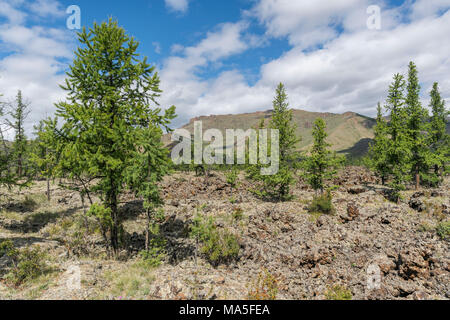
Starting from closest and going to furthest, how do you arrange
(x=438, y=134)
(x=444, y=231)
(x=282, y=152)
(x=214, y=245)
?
(x=214, y=245) < (x=444, y=231) < (x=282, y=152) < (x=438, y=134)

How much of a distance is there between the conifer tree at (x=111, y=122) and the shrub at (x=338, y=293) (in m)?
7.89

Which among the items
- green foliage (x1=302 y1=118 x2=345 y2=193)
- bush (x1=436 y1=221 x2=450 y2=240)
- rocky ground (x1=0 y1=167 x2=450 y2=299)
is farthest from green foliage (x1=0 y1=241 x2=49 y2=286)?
green foliage (x1=302 y1=118 x2=345 y2=193)

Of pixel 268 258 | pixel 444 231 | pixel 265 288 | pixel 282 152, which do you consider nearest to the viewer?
pixel 265 288

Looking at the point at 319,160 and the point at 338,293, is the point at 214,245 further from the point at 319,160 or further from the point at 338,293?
the point at 319,160

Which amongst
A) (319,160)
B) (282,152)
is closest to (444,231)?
(319,160)

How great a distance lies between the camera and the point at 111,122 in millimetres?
10352

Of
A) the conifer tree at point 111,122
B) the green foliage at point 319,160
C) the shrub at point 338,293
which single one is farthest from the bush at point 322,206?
the conifer tree at point 111,122

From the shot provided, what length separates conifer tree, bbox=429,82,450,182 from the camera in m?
25.8

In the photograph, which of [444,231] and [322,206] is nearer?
[444,231]

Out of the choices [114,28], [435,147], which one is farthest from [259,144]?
[435,147]

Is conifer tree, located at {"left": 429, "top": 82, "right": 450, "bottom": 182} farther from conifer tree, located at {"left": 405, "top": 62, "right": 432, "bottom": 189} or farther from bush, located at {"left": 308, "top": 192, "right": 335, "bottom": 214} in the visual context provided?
bush, located at {"left": 308, "top": 192, "right": 335, "bottom": 214}

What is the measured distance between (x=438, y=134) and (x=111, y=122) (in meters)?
39.2

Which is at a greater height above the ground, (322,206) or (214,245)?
(322,206)

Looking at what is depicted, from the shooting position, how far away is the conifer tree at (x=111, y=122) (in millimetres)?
8938
